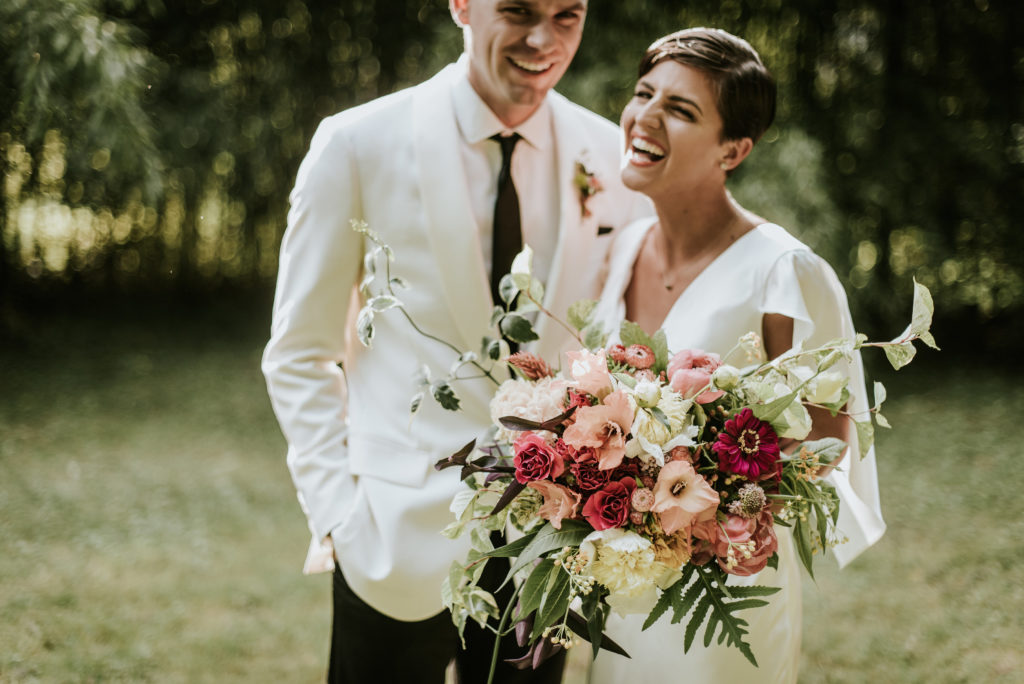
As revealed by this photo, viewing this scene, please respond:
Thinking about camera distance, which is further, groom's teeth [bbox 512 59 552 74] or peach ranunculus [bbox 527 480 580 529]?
groom's teeth [bbox 512 59 552 74]

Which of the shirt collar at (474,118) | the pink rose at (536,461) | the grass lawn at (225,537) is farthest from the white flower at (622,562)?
the grass lawn at (225,537)

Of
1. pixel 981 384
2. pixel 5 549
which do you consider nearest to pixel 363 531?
pixel 5 549

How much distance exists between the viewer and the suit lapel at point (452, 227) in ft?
6.32

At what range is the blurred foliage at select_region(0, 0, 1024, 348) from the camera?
6109mm

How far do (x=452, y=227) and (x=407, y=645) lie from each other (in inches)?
33.7

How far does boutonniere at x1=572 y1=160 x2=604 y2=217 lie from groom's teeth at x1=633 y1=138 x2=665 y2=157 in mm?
172

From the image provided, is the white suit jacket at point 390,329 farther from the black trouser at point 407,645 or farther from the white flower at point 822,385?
the white flower at point 822,385

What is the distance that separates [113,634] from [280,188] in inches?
184

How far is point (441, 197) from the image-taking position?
75.9 inches

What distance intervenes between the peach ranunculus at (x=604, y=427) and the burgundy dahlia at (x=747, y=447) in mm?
132

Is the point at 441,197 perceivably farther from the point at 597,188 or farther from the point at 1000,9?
the point at 1000,9

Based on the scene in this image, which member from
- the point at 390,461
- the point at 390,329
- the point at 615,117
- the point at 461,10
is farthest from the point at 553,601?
the point at 615,117

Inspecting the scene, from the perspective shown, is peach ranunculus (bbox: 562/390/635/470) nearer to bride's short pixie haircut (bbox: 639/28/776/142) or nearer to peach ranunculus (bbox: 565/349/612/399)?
peach ranunculus (bbox: 565/349/612/399)

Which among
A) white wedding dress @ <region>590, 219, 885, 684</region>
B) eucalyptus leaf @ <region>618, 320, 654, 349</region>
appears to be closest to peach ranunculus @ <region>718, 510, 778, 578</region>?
eucalyptus leaf @ <region>618, 320, 654, 349</region>
